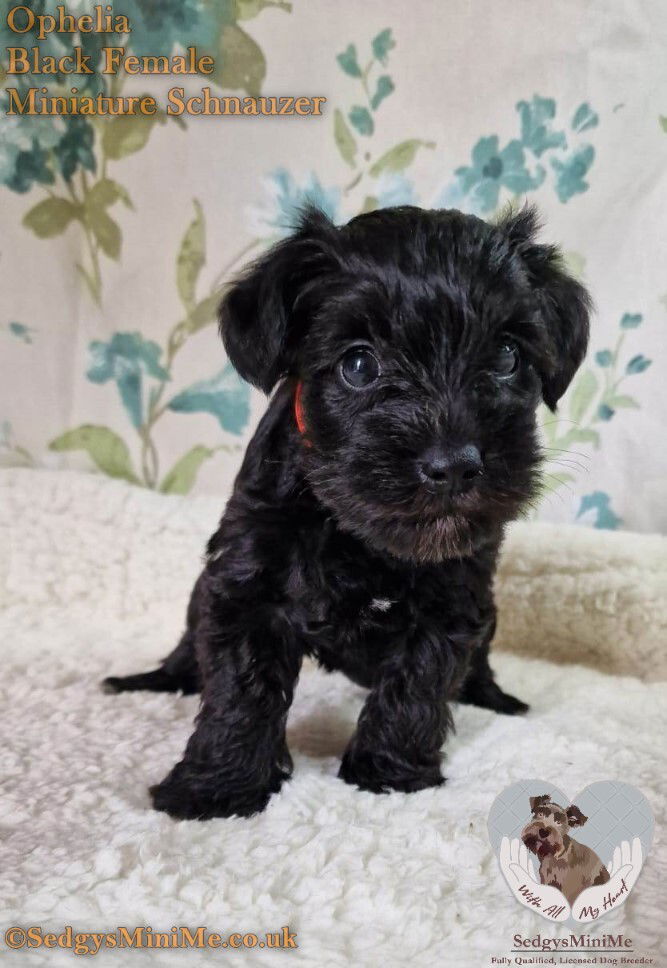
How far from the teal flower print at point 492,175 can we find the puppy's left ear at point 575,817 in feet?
6.53

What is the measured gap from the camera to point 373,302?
1528 millimetres

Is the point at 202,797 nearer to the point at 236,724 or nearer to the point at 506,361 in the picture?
the point at 236,724

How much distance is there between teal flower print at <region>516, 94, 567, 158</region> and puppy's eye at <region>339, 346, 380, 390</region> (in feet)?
5.07

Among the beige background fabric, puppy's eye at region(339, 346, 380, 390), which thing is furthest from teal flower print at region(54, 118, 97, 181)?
puppy's eye at region(339, 346, 380, 390)

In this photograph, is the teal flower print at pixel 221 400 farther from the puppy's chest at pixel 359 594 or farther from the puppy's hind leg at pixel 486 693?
the puppy's chest at pixel 359 594

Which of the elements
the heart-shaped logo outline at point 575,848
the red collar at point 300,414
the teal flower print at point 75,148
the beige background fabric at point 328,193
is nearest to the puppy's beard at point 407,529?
the red collar at point 300,414

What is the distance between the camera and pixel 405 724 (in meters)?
1.76

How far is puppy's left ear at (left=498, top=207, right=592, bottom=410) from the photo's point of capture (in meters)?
1.76

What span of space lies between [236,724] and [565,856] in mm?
628

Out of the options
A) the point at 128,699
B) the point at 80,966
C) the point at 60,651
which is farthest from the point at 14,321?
the point at 80,966

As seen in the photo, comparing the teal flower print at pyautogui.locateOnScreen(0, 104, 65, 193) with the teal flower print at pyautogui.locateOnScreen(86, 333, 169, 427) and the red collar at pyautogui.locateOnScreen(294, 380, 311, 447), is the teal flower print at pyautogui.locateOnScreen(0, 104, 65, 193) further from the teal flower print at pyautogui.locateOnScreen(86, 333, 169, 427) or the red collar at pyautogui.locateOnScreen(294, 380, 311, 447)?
the red collar at pyautogui.locateOnScreen(294, 380, 311, 447)

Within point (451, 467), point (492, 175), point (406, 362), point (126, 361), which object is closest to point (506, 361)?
point (406, 362)

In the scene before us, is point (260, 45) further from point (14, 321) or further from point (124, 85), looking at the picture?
point (14, 321)

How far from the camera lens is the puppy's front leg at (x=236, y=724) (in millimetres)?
1669
